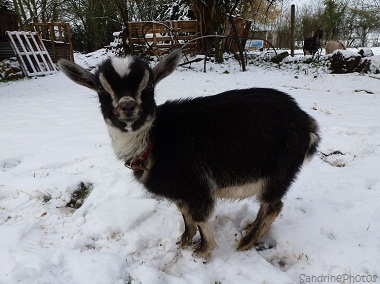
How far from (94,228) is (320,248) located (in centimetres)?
178

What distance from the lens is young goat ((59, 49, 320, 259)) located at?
6.58 ft

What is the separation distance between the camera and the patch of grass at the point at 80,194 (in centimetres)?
276

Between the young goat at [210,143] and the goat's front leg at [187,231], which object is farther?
the goat's front leg at [187,231]

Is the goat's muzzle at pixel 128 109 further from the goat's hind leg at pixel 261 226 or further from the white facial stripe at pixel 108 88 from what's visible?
the goat's hind leg at pixel 261 226

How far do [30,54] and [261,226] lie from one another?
38.4 feet

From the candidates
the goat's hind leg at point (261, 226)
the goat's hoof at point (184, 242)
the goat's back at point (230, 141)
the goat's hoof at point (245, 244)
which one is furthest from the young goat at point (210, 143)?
the goat's hoof at point (245, 244)

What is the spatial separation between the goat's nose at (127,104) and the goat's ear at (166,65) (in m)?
0.42

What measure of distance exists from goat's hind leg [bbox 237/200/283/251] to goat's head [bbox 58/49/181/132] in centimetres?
114

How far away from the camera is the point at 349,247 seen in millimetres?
2119

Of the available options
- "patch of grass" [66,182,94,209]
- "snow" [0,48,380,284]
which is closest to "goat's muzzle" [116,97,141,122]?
"snow" [0,48,380,284]

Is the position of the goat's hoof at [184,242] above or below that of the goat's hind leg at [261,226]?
below

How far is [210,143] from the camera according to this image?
2.02 meters

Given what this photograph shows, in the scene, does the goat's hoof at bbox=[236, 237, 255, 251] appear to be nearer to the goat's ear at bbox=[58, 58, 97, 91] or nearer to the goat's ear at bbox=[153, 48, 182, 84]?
the goat's ear at bbox=[153, 48, 182, 84]

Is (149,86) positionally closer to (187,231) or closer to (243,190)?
(243,190)
